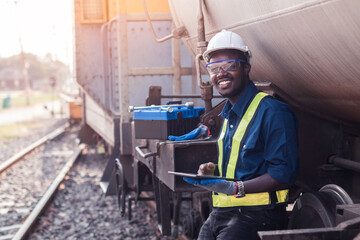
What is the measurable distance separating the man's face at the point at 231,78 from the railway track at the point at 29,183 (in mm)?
4549

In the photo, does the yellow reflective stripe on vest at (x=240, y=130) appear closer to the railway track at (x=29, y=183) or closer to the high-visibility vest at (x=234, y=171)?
the high-visibility vest at (x=234, y=171)

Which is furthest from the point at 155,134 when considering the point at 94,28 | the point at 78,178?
the point at 78,178

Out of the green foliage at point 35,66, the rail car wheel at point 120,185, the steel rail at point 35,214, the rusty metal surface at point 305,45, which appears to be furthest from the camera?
the green foliage at point 35,66

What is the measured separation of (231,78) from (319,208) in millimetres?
932

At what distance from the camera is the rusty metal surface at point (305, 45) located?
257cm

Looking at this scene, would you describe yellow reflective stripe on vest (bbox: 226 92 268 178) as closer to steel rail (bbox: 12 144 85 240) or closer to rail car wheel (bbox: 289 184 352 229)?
rail car wheel (bbox: 289 184 352 229)

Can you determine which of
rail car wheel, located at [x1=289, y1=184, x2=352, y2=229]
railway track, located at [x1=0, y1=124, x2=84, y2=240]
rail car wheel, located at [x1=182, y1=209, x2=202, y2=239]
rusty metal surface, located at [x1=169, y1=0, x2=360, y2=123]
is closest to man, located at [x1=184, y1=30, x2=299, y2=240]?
rail car wheel, located at [x1=289, y1=184, x2=352, y2=229]

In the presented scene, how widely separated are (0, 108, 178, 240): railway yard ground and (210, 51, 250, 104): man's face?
12.3 ft

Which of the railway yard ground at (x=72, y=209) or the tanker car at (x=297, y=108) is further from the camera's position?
the railway yard ground at (x=72, y=209)

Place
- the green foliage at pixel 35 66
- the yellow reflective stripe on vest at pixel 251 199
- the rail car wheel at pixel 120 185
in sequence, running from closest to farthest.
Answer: the yellow reflective stripe on vest at pixel 251 199
the rail car wheel at pixel 120 185
the green foliage at pixel 35 66

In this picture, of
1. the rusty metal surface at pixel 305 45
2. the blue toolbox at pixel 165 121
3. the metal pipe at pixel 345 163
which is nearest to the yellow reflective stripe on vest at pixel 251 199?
the metal pipe at pixel 345 163

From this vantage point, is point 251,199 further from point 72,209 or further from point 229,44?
point 72,209

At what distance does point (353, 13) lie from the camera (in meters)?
2.37

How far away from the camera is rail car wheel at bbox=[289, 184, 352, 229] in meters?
2.87
